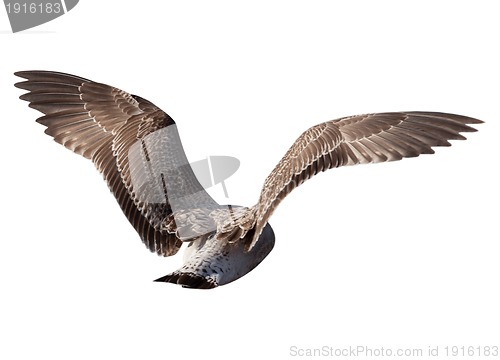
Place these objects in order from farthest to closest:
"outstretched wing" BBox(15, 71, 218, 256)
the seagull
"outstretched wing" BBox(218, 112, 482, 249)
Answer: "outstretched wing" BBox(15, 71, 218, 256) < the seagull < "outstretched wing" BBox(218, 112, 482, 249)

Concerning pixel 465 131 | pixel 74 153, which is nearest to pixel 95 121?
pixel 74 153

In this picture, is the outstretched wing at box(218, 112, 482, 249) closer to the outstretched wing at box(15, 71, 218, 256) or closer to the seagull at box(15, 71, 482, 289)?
the seagull at box(15, 71, 482, 289)

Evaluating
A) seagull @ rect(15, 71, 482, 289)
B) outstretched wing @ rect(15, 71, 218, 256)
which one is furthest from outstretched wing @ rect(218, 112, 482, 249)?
outstretched wing @ rect(15, 71, 218, 256)

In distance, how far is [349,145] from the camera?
8.71m

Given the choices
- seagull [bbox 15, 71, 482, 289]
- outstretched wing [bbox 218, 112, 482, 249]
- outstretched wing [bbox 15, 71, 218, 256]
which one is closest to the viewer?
outstretched wing [bbox 218, 112, 482, 249]

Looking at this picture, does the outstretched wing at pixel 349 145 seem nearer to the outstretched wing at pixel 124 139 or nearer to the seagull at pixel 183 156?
the seagull at pixel 183 156

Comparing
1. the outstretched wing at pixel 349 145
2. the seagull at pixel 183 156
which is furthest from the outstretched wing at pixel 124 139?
the outstretched wing at pixel 349 145

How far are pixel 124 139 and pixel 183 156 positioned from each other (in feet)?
2.06

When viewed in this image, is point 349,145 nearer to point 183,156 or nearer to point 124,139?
point 183,156

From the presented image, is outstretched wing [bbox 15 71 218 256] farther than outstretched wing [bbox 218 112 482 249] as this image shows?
Yes

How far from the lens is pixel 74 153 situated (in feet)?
31.7

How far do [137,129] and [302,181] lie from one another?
1.96 meters

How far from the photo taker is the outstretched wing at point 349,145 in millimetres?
8477

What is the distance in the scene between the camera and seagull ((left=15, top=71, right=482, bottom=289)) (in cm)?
858
